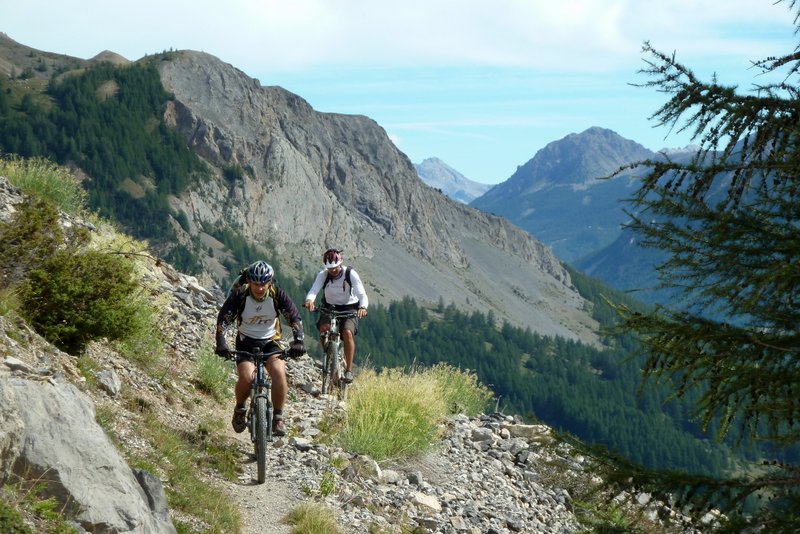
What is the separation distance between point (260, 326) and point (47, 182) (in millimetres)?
10682

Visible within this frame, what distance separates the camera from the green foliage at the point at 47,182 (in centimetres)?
1767

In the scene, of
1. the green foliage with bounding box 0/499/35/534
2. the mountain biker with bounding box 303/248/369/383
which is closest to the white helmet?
the mountain biker with bounding box 303/248/369/383

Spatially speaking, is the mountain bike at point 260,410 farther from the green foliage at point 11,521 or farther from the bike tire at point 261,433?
the green foliage at point 11,521

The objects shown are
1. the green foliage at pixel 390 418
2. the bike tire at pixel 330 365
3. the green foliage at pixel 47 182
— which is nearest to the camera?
the green foliage at pixel 390 418

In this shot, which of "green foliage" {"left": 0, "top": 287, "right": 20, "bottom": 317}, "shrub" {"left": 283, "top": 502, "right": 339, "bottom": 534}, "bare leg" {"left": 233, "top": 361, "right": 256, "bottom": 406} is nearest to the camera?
"shrub" {"left": 283, "top": 502, "right": 339, "bottom": 534}

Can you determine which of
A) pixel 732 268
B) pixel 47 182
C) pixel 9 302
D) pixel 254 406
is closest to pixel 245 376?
pixel 254 406

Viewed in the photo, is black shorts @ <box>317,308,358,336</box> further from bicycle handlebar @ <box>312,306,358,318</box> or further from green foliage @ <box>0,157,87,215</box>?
green foliage @ <box>0,157,87,215</box>

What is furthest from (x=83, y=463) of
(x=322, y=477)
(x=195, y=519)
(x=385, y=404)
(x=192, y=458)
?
(x=385, y=404)

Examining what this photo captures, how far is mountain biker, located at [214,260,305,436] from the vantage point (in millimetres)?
9648

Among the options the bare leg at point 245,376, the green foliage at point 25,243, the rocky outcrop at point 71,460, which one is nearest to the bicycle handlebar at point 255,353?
the bare leg at point 245,376

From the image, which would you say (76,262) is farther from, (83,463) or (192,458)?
(83,463)

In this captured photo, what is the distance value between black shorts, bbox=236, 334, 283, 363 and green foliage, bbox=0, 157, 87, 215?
9.28 meters

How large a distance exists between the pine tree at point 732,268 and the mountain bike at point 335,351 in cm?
773

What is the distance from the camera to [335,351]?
13695mm
